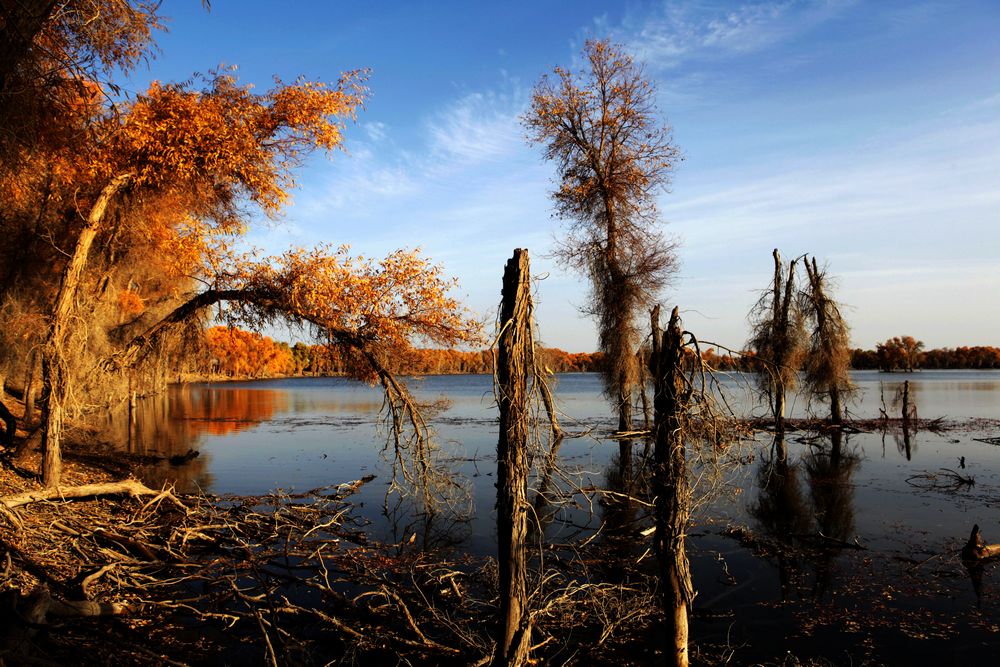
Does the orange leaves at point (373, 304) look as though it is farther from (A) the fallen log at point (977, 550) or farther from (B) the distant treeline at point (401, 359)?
(A) the fallen log at point (977, 550)

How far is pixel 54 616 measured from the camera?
680 centimetres

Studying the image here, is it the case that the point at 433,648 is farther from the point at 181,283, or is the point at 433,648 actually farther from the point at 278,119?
the point at 181,283

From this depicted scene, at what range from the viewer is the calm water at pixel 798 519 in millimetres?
8109

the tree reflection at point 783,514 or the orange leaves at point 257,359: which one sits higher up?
the orange leaves at point 257,359

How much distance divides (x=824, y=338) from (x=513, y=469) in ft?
93.8

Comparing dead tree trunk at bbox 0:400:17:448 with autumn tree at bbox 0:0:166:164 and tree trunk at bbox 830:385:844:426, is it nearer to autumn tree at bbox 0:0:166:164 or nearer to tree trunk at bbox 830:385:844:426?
autumn tree at bbox 0:0:166:164

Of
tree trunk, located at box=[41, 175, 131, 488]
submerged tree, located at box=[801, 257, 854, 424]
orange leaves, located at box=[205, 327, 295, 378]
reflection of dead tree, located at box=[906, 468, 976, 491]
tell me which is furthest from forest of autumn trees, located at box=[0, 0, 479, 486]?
orange leaves, located at box=[205, 327, 295, 378]

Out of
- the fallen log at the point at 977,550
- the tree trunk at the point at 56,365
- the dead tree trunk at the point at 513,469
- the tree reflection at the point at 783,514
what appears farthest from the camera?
the tree trunk at the point at 56,365

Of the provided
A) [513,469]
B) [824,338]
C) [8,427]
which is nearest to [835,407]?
[824,338]

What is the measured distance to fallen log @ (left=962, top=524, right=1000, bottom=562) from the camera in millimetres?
10492

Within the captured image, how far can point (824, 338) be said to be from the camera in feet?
98.2

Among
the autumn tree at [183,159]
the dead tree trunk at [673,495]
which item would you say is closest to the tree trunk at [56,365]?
the autumn tree at [183,159]

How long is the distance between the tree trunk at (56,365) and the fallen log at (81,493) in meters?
1.35

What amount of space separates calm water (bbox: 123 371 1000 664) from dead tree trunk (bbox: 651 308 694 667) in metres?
0.58
